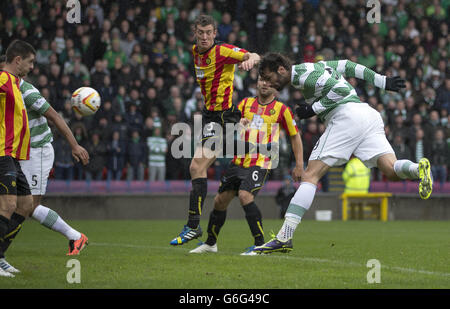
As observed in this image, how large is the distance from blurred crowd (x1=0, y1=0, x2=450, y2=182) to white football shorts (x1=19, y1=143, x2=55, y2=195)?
8.14 metres

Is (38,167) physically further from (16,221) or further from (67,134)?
(67,134)

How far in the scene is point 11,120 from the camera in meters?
6.12

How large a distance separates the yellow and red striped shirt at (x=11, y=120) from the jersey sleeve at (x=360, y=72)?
9.58 ft

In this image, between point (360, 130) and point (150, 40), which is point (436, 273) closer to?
point (360, 130)

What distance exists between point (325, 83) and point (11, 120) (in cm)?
286

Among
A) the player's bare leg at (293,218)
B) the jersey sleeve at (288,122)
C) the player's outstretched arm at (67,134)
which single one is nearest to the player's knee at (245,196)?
the jersey sleeve at (288,122)

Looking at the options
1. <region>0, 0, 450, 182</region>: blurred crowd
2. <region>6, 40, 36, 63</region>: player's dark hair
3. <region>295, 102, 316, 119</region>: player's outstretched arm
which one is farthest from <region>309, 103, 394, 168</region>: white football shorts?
<region>0, 0, 450, 182</region>: blurred crowd

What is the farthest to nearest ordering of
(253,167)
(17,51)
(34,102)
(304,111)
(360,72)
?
(253,167)
(360,72)
(304,111)
(34,102)
(17,51)

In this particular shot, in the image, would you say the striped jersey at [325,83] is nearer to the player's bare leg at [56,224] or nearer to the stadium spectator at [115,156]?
the player's bare leg at [56,224]

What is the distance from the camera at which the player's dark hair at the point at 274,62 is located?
280 inches

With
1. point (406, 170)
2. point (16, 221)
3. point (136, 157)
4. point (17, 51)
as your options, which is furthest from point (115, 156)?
point (406, 170)

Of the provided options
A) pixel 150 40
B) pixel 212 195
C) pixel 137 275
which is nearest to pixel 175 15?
pixel 150 40

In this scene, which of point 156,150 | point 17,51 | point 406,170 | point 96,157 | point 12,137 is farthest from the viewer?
point 156,150

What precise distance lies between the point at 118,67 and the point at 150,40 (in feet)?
4.85
